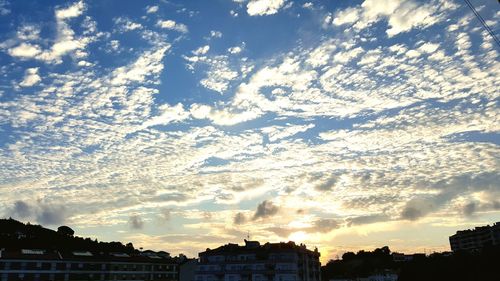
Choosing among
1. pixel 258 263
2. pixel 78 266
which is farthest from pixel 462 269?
pixel 78 266

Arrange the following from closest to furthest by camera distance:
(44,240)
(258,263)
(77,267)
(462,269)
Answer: (462,269)
(258,263)
(77,267)
(44,240)

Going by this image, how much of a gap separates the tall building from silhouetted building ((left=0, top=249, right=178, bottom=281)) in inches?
799

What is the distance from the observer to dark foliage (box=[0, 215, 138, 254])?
5502 inches

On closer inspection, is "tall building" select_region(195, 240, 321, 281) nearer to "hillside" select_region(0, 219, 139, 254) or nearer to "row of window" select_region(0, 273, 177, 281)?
"row of window" select_region(0, 273, 177, 281)

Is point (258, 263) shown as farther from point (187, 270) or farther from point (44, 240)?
point (44, 240)

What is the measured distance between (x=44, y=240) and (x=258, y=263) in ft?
291

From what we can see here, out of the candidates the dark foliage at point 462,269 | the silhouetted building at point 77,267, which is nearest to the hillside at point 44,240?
the silhouetted building at point 77,267

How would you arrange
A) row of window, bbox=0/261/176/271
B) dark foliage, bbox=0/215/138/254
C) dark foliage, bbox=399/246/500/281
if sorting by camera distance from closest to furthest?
1. dark foliage, bbox=399/246/500/281
2. row of window, bbox=0/261/176/271
3. dark foliage, bbox=0/215/138/254

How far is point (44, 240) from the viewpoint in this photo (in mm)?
149000

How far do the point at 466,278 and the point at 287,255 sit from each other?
41098 millimetres

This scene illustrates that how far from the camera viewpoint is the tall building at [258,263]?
99.9 meters

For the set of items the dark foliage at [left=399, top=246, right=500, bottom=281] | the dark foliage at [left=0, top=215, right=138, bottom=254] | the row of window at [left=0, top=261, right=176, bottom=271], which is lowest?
the dark foliage at [left=399, top=246, right=500, bottom=281]

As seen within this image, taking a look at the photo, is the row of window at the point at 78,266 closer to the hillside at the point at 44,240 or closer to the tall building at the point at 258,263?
the tall building at the point at 258,263

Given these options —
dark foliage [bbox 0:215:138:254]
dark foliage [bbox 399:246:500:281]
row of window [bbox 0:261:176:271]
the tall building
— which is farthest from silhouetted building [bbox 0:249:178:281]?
dark foliage [bbox 399:246:500:281]
